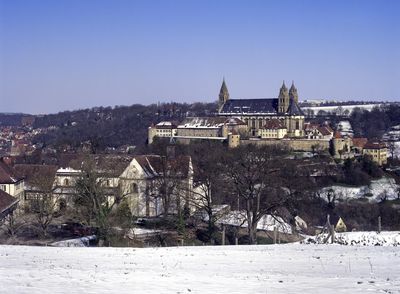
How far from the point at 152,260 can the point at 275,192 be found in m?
22.3

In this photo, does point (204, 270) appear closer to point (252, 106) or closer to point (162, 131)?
point (162, 131)

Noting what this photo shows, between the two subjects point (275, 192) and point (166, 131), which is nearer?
point (275, 192)

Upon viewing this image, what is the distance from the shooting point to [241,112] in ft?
336

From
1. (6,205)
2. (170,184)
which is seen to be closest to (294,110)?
(170,184)

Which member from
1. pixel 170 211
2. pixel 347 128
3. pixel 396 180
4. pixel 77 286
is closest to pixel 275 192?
pixel 170 211

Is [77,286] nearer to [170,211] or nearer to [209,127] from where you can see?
[170,211]

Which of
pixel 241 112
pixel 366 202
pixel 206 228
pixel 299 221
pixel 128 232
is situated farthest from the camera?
A: pixel 241 112

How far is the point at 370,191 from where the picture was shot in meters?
61.3

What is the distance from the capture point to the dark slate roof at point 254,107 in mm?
101125

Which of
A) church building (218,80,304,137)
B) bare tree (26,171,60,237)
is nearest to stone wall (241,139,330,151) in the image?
church building (218,80,304,137)

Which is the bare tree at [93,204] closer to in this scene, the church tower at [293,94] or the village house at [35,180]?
the village house at [35,180]

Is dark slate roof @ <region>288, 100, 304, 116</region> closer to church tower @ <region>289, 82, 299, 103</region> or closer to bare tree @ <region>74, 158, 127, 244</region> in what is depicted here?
church tower @ <region>289, 82, 299, 103</region>

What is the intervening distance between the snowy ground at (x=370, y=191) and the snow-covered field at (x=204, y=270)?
41.8m

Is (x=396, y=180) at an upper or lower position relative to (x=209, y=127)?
lower
